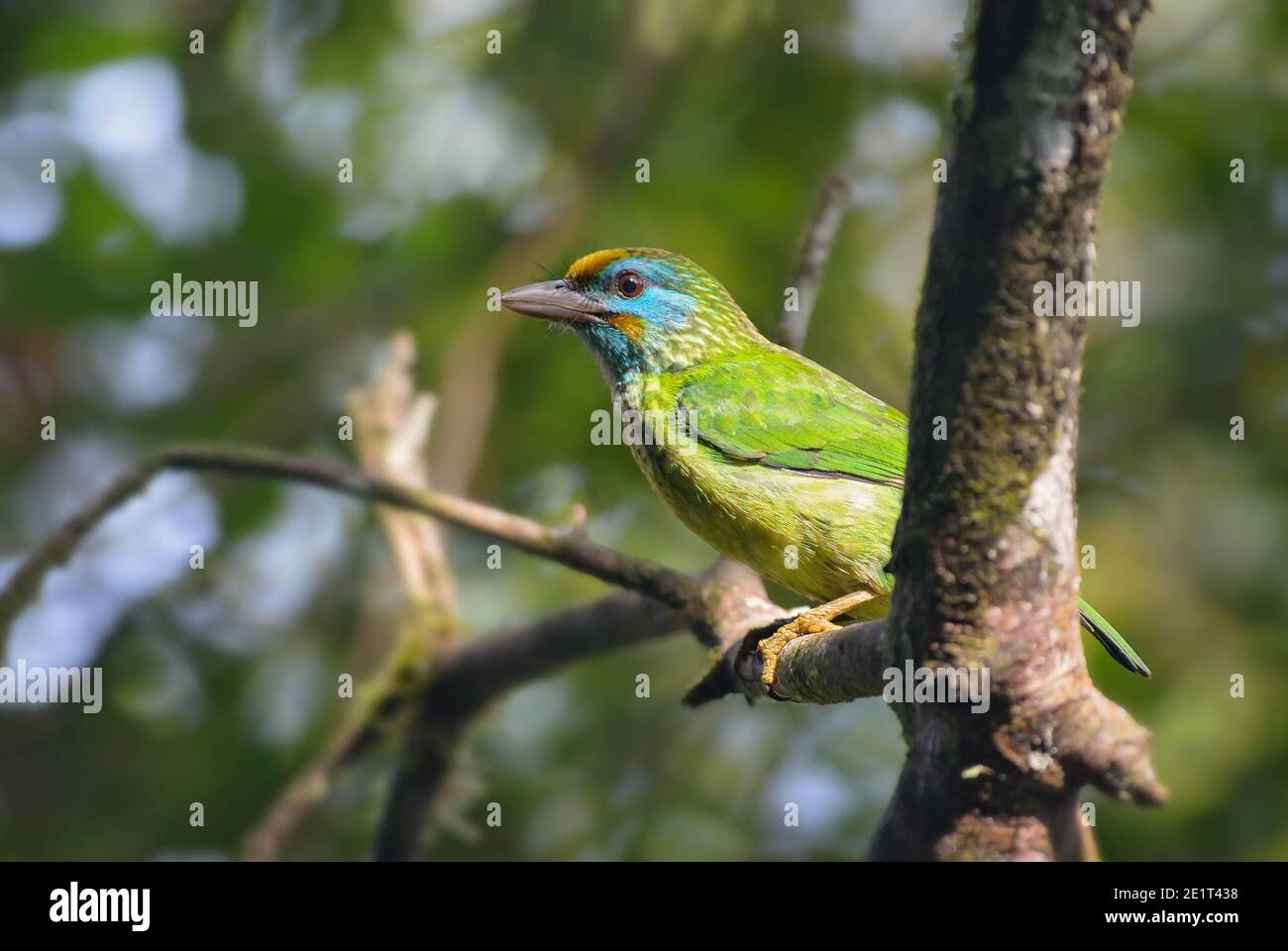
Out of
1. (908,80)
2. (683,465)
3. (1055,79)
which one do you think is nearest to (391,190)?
(908,80)

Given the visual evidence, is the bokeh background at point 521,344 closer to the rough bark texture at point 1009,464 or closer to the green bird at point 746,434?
the green bird at point 746,434

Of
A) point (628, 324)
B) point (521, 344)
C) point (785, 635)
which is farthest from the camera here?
point (521, 344)

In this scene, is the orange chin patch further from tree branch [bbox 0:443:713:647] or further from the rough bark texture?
the rough bark texture

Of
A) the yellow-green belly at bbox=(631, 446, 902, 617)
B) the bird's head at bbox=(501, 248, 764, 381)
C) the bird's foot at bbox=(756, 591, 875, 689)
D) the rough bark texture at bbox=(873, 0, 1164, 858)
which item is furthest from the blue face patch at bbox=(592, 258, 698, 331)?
the rough bark texture at bbox=(873, 0, 1164, 858)

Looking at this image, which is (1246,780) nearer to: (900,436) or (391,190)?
(900,436)

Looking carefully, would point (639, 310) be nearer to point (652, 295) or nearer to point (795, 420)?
point (652, 295)

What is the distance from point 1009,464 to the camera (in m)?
2.13

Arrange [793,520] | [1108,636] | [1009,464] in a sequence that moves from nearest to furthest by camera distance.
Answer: [1009,464] < [1108,636] < [793,520]

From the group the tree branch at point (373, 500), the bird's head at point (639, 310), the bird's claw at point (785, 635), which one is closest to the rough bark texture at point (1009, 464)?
the bird's claw at point (785, 635)

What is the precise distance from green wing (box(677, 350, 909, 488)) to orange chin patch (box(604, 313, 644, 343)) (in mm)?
232

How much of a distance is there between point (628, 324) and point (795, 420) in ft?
2.28

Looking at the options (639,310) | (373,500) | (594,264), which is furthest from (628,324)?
(373,500)

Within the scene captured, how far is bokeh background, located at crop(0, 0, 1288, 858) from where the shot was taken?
18.3 feet

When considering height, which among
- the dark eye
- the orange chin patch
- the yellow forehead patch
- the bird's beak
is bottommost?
the orange chin patch
